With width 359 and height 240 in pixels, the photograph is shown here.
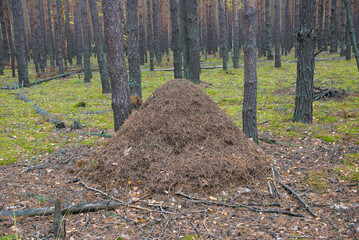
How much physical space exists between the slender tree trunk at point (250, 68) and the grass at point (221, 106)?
59.1 inches

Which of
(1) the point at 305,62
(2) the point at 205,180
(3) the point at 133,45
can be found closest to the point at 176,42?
(3) the point at 133,45

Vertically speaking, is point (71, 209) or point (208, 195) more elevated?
point (71, 209)

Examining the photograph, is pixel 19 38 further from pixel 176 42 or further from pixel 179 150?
pixel 179 150

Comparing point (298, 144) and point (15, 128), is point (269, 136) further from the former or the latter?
point (15, 128)

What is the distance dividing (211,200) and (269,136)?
3.41 m

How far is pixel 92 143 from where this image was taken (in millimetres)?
7219

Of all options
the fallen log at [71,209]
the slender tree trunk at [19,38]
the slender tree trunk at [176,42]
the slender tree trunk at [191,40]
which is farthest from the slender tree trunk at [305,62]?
the slender tree trunk at [19,38]

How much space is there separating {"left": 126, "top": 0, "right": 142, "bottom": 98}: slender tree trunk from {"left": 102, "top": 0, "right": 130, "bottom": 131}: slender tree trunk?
11.0 feet

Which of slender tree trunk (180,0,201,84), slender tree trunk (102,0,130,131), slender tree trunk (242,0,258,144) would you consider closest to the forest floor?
slender tree trunk (242,0,258,144)

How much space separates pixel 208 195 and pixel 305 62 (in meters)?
4.96

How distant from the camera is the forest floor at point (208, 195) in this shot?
12.2 ft

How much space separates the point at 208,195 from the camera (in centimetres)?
458

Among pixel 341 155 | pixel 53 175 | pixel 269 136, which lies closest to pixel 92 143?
pixel 53 175

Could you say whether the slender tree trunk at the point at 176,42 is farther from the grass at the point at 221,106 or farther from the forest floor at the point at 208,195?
the forest floor at the point at 208,195
